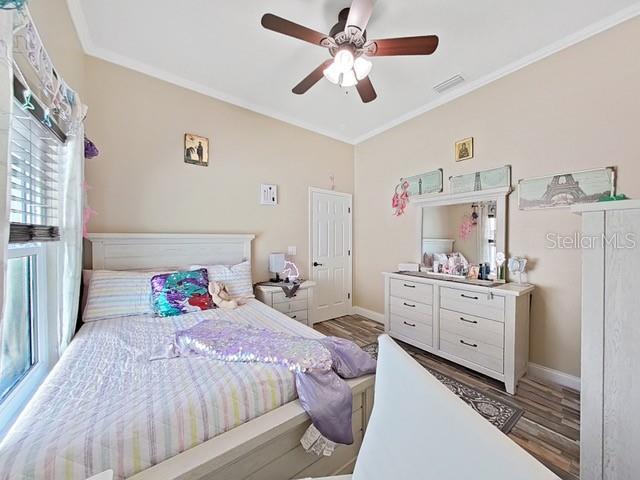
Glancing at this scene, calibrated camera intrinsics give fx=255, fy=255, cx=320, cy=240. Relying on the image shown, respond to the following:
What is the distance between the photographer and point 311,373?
1172mm

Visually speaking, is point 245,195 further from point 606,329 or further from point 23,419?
point 606,329

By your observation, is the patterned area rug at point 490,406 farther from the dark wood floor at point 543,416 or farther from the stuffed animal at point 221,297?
the stuffed animal at point 221,297

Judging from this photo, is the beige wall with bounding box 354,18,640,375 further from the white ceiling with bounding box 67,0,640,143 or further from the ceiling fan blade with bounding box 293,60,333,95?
the ceiling fan blade with bounding box 293,60,333,95

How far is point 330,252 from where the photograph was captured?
377cm

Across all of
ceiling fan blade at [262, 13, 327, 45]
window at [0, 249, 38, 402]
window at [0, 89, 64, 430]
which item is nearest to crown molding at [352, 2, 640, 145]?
ceiling fan blade at [262, 13, 327, 45]

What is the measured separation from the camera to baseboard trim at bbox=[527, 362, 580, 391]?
6.70ft

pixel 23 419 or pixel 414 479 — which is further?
pixel 23 419

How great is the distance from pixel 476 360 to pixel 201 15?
137 inches

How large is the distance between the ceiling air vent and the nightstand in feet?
→ 8.28

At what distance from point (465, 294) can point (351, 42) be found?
2.21m

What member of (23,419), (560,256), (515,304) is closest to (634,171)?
(560,256)

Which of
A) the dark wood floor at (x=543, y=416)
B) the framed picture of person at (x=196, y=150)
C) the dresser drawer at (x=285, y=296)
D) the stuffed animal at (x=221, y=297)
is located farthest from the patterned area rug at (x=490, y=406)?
the framed picture of person at (x=196, y=150)

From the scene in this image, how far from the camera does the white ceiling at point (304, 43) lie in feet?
5.71

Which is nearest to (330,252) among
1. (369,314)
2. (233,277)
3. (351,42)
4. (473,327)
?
(369,314)
